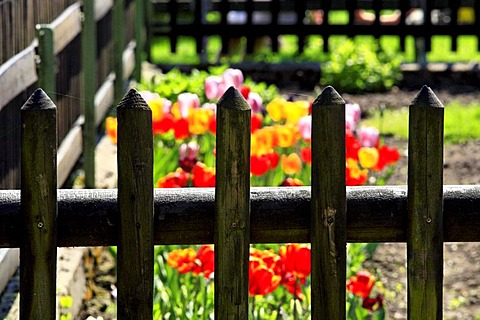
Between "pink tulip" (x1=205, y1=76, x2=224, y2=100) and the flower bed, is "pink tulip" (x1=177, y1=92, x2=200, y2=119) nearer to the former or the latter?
the flower bed

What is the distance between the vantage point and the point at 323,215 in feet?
7.76

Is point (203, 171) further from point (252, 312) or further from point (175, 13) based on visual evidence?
point (175, 13)

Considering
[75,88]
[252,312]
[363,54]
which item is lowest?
[252,312]

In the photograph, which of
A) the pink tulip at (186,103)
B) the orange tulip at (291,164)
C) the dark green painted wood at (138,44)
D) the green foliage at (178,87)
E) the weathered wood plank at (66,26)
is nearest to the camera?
the orange tulip at (291,164)

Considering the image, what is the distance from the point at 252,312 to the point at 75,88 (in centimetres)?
266

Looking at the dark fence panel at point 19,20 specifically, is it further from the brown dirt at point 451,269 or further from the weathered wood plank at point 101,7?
the brown dirt at point 451,269

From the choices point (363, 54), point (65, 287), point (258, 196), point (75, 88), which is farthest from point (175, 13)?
point (258, 196)

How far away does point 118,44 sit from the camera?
24.6 ft

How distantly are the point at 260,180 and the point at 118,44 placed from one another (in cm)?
286

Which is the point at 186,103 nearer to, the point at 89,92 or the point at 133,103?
the point at 89,92

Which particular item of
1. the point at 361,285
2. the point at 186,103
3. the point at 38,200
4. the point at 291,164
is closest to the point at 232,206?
the point at 38,200

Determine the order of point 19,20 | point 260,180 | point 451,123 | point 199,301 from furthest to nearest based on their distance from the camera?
point 451,123 → point 260,180 → point 19,20 → point 199,301

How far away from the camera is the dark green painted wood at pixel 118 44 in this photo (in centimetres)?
739

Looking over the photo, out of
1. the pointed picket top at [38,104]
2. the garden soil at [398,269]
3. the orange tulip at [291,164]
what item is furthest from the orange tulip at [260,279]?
the orange tulip at [291,164]
